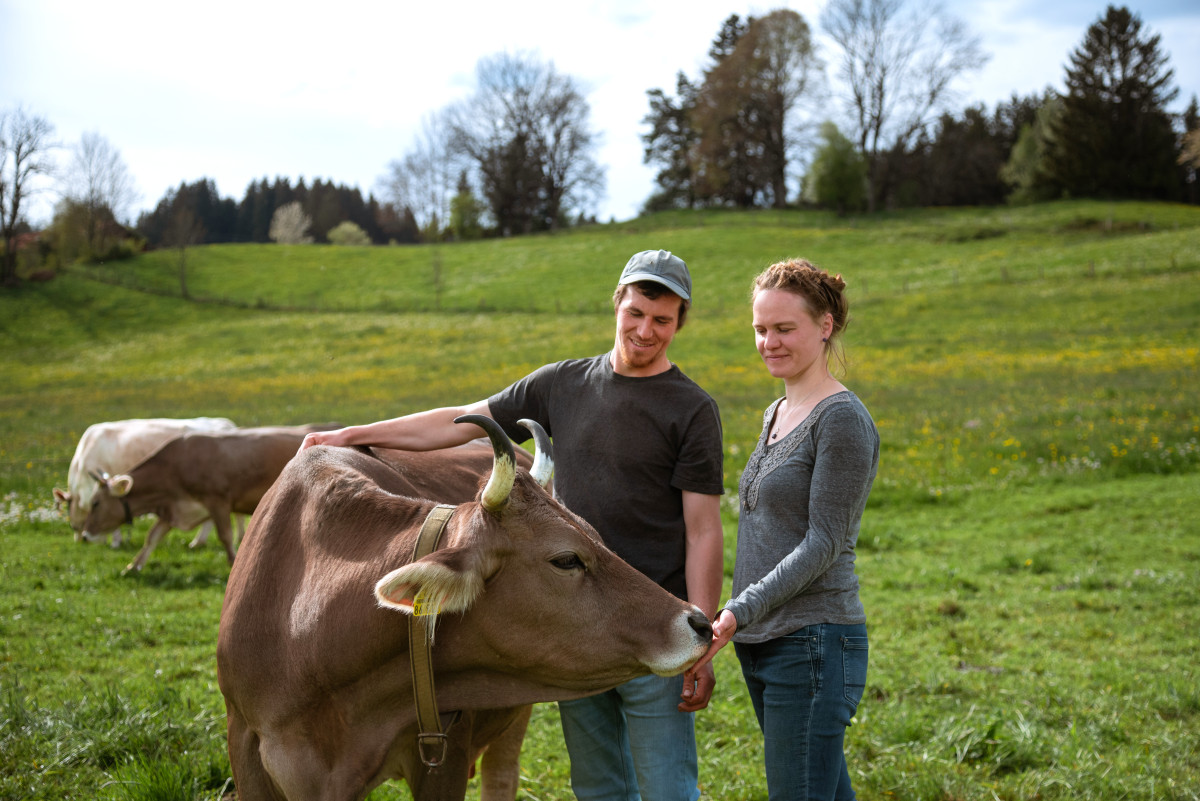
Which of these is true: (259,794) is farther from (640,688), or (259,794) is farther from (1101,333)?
(1101,333)

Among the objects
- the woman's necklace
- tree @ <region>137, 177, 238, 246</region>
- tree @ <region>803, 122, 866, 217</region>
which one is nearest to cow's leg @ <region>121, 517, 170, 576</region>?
the woman's necklace

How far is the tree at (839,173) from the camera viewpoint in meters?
61.5

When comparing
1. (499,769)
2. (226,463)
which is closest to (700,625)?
(499,769)

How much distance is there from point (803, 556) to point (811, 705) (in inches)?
21.2

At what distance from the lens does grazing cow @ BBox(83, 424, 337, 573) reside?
34.5ft

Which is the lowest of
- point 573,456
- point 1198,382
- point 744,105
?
point 1198,382

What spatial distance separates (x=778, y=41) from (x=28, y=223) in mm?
50213

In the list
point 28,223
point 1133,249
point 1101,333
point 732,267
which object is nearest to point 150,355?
point 28,223

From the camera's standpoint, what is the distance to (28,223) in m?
45.0

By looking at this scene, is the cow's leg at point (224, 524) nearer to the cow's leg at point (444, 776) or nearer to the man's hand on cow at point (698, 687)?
the cow's leg at point (444, 776)

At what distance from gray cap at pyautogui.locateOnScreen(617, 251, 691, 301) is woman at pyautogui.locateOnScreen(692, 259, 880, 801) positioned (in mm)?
349

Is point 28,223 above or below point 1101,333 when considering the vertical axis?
above

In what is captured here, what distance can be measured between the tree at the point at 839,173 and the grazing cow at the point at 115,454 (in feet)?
181

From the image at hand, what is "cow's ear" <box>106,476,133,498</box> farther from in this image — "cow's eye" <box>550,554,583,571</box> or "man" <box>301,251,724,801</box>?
"cow's eye" <box>550,554,583,571</box>
